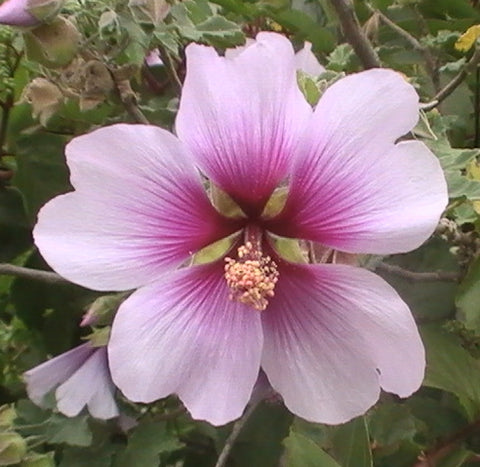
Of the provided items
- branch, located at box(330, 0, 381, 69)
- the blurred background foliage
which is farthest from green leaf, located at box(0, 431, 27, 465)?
branch, located at box(330, 0, 381, 69)

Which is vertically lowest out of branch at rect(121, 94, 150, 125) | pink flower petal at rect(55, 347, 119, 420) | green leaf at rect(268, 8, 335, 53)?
pink flower petal at rect(55, 347, 119, 420)

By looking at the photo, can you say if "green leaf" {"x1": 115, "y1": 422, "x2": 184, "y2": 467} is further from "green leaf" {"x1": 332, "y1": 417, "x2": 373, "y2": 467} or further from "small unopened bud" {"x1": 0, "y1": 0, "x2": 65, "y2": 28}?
"small unopened bud" {"x1": 0, "y1": 0, "x2": 65, "y2": 28}

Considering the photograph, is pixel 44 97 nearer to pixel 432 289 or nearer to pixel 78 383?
pixel 78 383

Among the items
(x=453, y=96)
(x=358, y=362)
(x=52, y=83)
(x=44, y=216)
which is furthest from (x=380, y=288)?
(x=453, y=96)

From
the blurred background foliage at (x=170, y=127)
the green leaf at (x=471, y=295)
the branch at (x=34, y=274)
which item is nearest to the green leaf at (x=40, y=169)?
the blurred background foliage at (x=170, y=127)

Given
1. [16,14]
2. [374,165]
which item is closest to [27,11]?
[16,14]

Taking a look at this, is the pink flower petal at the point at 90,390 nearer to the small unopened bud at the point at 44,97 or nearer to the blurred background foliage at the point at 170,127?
the blurred background foliage at the point at 170,127
